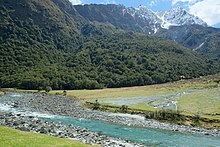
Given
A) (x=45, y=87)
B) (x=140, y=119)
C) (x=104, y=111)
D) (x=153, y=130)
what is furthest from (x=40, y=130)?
(x=45, y=87)

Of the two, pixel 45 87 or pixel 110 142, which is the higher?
pixel 45 87

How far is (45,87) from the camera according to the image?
632 feet

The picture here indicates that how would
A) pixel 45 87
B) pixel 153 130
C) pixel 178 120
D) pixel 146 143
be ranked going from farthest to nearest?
pixel 45 87 → pixel 178 120 → pixel 153 130 → pixel 146 143

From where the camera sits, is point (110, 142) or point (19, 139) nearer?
point (19, 139)

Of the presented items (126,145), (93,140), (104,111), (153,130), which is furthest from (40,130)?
(104,111)

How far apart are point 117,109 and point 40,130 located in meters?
47.7

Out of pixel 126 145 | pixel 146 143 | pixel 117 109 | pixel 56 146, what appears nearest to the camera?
pixel 56 146

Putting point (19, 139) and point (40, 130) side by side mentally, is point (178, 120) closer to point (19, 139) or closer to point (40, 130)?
point (40, 130)

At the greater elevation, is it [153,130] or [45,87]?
[45,87]

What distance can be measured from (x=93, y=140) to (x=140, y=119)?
110ft

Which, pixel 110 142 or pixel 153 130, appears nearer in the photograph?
pixel 110 142

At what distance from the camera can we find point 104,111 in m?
101

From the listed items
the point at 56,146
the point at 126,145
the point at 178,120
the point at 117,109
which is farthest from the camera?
the point at 117,109

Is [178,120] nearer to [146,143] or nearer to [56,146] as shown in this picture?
[146,143]
